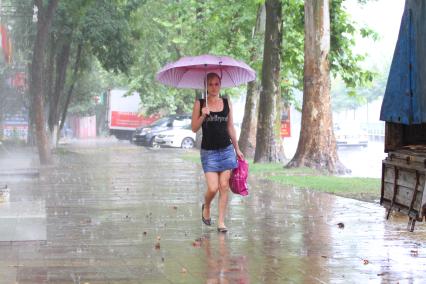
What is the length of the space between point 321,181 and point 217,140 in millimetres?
7849

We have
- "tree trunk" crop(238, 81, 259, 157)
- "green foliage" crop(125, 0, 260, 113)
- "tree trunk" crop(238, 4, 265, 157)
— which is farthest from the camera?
"green foliage" crop(125, 0, 260, 113)

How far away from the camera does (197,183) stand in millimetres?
18141

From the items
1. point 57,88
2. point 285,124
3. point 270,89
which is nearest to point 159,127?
point 57,88

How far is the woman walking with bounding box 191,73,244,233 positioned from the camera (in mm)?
10258

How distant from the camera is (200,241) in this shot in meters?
9.52

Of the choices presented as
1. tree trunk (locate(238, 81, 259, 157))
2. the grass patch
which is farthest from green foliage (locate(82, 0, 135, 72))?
the grass patch

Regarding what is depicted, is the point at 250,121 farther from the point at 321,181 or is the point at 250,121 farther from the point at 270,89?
the point at 321,181

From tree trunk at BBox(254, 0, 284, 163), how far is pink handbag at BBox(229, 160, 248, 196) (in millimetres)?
14014

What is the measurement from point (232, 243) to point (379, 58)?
102818 millimetres

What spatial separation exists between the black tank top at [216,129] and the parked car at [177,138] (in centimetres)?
3266

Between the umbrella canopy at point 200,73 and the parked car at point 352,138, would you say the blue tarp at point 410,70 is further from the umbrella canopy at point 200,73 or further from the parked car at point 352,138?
the parked car at point 352,138

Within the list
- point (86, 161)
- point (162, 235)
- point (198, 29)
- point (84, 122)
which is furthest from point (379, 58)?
point (162, 235)

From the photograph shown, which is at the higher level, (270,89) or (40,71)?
(40,71)

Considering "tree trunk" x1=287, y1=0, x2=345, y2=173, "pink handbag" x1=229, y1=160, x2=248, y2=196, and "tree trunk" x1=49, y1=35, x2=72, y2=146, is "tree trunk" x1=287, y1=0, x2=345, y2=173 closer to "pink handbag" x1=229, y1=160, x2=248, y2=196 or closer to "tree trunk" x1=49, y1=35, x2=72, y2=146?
"pink handbag" x1=229, y1=160, x2=248, y2=196
